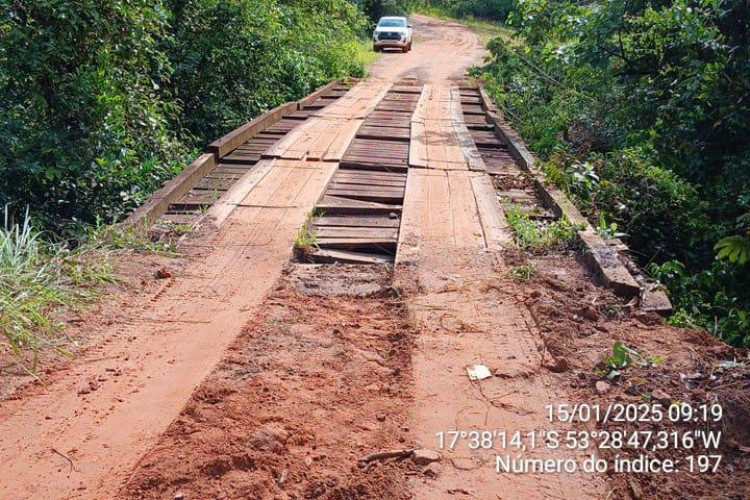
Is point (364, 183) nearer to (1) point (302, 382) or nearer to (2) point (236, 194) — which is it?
(2) point (236, 194)

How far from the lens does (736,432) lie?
315 cm

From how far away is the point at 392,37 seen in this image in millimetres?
32531

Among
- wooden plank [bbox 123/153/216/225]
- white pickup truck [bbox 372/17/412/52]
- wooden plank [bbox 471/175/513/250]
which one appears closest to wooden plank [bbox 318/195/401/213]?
wooden plank [bbox 471/175/513/250]

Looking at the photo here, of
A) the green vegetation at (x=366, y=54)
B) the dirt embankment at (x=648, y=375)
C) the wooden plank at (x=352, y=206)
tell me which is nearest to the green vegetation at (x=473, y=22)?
the green vegetation at (x=366, y=54)

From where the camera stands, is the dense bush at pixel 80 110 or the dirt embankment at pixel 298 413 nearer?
the dirt embankment at pixel 298 413

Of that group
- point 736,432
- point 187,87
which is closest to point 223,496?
point 736,432

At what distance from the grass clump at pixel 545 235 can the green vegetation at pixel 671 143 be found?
334 mm

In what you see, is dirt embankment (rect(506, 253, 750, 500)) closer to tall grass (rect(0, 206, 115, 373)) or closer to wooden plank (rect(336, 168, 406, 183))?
tall grass (rect(0, 206, 115, 373))

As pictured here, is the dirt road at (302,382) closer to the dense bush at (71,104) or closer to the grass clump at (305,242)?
the grass clump at (305,242)

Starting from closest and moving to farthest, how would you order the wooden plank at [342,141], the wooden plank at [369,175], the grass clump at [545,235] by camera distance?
the grass clump at [545,235]
the wooden plank at [369,175]
the wooden plank at [342,141]

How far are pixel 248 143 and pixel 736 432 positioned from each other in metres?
7.77

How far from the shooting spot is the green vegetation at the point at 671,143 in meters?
6.13

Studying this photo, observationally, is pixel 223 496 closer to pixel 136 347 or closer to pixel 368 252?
pixel 136 347

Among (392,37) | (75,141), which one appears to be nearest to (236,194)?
(75,141)
